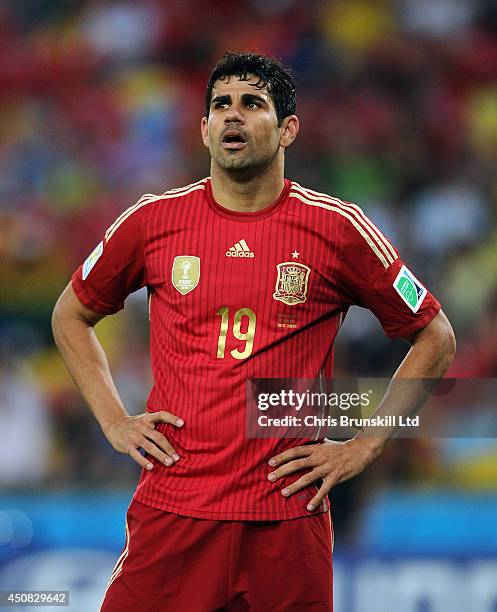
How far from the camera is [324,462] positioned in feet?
7.63

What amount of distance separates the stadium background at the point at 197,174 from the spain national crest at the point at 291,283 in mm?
1918

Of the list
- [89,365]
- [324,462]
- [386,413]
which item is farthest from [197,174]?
[324,462]

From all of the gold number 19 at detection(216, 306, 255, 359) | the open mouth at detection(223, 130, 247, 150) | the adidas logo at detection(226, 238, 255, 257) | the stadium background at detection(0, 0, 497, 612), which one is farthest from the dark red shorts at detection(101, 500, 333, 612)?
the stadium background at detection(0, 0, 497, 612)

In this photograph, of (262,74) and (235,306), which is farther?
(262,74)

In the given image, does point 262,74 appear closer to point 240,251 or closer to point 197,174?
point 240,251

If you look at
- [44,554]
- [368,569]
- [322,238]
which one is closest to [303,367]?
[322,238]

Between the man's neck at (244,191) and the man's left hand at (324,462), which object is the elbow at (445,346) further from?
the man's neck at (244,191)

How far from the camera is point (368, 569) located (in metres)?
3.79

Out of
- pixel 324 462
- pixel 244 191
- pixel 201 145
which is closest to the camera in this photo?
pixel 324 462

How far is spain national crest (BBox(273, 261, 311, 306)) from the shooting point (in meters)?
2.32

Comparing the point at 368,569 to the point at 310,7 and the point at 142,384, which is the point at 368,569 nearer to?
the point at 142,384

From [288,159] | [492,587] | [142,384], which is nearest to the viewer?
[492,587]

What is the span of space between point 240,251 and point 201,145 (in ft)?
12.8

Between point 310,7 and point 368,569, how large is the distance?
4.19 m
